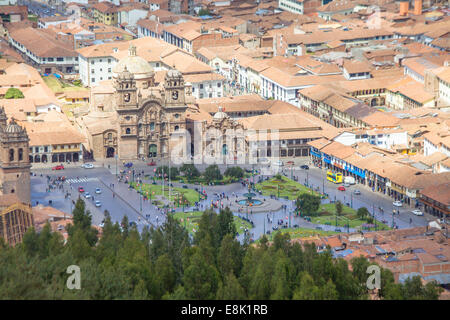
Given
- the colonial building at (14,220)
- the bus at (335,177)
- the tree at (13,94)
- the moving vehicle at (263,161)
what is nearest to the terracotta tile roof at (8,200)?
the colonial building at (14,220)

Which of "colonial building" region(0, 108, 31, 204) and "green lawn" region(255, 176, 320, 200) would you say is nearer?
"colonial building" region(0, 108, 31, 204)

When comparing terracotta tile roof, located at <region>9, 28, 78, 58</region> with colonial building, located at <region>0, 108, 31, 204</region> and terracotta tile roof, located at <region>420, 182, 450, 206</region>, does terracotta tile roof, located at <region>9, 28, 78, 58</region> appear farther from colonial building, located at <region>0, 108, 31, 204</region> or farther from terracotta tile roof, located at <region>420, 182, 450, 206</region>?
terracotta tile roof, located at <region>420, 182, 450, 206</region>

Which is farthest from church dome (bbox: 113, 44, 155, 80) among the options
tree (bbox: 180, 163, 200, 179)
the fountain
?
the fountain

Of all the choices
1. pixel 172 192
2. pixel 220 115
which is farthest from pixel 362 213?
pixel 220 115

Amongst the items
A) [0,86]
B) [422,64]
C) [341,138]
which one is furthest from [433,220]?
[0,86]

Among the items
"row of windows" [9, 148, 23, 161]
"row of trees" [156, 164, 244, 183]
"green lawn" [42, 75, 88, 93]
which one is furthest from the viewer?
"green lawn" [42, 75, 88, 93]

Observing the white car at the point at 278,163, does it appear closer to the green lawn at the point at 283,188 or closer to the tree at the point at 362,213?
the green lawn at the point at 283,188

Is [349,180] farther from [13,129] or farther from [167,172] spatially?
[13,129]
